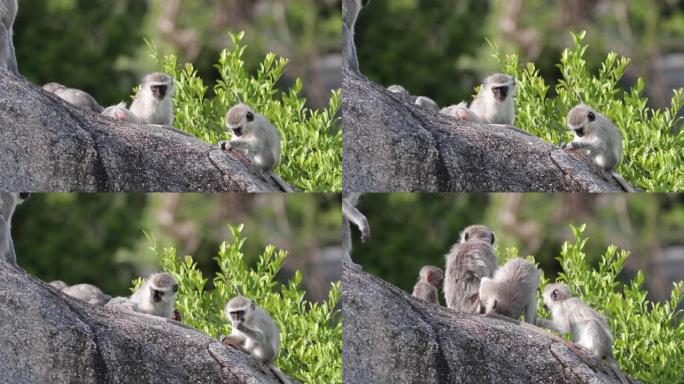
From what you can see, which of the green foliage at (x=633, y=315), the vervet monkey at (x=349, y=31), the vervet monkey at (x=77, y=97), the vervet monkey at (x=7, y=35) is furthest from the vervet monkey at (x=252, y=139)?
the green foliage at (x=633, y=315)

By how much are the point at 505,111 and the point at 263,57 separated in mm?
2138

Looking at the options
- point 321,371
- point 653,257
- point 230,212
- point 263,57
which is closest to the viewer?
point 321,371

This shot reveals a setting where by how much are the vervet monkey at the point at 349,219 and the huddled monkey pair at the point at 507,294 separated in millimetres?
614

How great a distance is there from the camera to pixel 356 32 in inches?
413

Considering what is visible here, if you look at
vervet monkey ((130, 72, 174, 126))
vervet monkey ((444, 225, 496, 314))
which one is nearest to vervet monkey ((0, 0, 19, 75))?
vervet monkey ((130, 72, 174, 126))

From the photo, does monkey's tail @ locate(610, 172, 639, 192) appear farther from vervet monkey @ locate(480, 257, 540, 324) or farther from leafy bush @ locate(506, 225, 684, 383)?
vervet monkey @ locate(480, 257, 540, 324)

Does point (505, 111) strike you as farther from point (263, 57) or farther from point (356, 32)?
point (263, 57)

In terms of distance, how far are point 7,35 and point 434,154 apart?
3.51 metres

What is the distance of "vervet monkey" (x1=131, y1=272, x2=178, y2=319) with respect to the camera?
32.2 feet

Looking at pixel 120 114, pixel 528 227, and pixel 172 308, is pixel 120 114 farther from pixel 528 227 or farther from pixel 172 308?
pixel 528 227

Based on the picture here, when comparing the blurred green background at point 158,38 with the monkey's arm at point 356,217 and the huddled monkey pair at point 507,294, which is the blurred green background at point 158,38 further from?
the huddled monkey pair at point 507,294

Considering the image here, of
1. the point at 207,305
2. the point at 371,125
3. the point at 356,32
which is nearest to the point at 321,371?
the point at 207,305

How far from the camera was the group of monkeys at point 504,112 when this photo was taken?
10133 mm

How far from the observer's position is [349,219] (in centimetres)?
998
